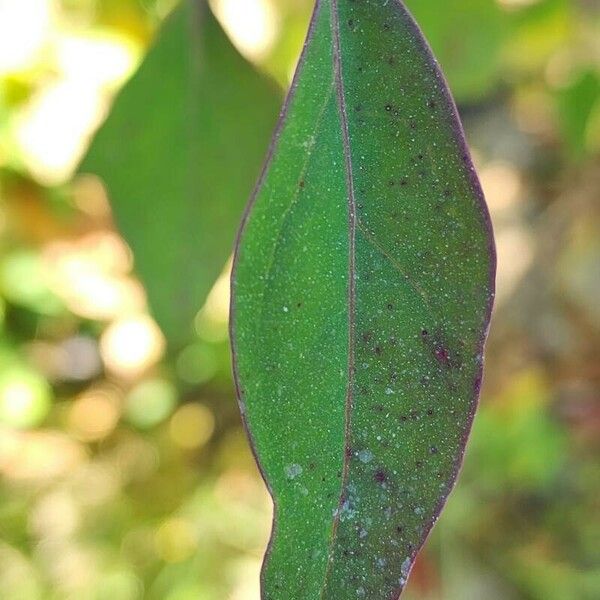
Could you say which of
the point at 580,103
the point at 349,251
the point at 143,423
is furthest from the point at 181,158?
the point at 143,423

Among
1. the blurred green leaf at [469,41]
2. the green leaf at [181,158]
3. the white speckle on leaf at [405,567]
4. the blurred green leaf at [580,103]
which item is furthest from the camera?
the blurred green leaf at [580,103]

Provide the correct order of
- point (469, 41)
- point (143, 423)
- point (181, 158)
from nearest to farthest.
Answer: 1. point (181, 158)
2. point (469, 41)
3. point (143, 423)

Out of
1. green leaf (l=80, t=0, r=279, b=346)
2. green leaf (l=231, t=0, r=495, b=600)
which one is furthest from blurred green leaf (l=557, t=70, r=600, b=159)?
green leaf (l=231, t=0, r=495, b=600)

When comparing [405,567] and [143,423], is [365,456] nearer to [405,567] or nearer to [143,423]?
[405,567]

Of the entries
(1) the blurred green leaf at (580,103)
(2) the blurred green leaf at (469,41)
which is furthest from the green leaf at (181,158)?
(1) the blurred green leaf at (580,103)

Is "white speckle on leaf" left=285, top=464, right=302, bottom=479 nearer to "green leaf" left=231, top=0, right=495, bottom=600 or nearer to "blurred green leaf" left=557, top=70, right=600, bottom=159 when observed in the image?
"green leaf" left=231, top=0, right=495, bottom=600

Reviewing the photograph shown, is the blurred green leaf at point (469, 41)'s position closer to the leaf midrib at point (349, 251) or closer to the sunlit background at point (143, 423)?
the sunlit background at point (143, 423)
